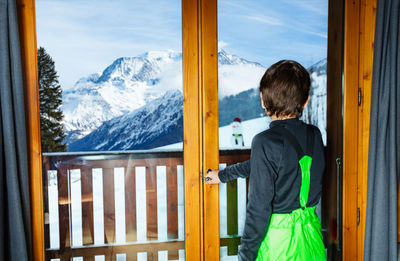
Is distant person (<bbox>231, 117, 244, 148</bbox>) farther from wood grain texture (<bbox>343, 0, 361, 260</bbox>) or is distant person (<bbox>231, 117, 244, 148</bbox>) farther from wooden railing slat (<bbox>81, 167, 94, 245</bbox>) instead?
wooden railing slat (<bbox>81, 167, 94, 245</bbox>)

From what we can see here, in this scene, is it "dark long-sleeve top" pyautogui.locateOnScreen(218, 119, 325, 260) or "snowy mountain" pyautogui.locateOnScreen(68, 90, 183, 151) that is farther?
"snowy mountain" pyautogui.locateOnScreen(68, 90, 183, 151)

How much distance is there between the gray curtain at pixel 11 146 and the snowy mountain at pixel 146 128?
1.15 ft

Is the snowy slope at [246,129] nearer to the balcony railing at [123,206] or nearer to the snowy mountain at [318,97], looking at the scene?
the balcony railing at [123,206]

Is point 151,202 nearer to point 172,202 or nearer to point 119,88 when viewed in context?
point 172,202

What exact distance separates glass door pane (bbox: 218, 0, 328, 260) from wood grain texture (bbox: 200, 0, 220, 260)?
41mm

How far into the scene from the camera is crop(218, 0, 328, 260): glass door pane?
6.16 feet

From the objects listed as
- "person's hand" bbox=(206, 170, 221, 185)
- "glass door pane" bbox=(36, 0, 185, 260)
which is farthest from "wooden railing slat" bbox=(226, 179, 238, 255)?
"glass door pane" bbox=(36, 0, 185, 260)

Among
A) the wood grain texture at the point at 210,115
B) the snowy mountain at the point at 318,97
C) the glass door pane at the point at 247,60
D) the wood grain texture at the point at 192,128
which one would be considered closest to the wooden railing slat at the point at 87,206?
the wood grain texture at the point at 192,128

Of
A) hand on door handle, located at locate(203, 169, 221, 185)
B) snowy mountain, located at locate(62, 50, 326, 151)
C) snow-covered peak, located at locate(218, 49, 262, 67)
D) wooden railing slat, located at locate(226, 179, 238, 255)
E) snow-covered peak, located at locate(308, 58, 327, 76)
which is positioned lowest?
wooden railing slat, located at locate(226, 179, 238, 255)

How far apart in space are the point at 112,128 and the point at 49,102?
15.1 inches

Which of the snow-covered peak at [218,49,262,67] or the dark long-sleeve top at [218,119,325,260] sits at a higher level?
the snow-covered peak at [218,49,262,67]

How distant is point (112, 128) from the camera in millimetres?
1826

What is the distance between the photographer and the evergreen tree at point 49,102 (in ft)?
5.78

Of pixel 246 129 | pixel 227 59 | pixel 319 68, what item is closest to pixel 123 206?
pixel 246 129
